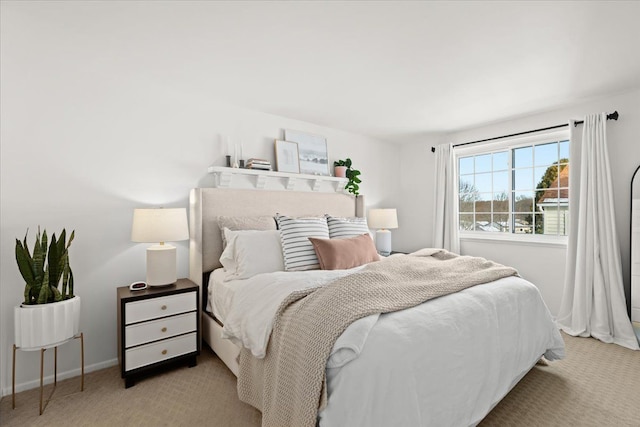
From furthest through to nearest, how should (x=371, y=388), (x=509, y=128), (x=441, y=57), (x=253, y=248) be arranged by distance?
1. (x=509, y=128)
2. (x=253, y=248)
3. (x=441, y=57)
4. (x=371, y=388)

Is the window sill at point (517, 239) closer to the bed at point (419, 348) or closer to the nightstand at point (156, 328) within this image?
the bed at point (419, 348)

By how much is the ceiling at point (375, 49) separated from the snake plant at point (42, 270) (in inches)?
55.7

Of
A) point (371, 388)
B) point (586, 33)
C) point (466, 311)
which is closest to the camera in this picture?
point (371, 388)

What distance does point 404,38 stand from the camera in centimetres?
208

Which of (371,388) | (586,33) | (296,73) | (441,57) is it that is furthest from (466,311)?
(296,73)

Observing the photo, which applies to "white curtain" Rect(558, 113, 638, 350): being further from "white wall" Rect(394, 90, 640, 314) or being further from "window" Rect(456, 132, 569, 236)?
"window" Rect(456, 132, 569, 236)

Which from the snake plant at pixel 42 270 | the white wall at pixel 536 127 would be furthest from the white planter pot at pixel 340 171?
the snake plant at pixel 42 270

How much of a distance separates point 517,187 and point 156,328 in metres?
4.19

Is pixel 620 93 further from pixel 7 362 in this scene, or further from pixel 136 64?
pixel 7 362

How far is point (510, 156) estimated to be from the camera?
156 inches

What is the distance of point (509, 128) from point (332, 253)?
2.86 metres

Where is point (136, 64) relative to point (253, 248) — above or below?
above

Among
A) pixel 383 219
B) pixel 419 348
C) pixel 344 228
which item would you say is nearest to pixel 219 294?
pixel 344 228

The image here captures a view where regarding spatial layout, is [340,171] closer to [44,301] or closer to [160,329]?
[160,329]
